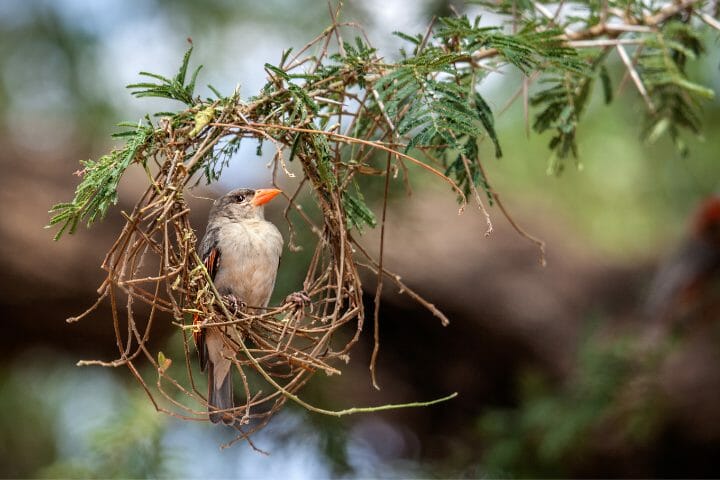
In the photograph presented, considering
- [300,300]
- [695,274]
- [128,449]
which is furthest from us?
[695,274]

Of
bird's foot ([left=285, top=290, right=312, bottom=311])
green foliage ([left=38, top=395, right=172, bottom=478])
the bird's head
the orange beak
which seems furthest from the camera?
green foliage ([left=38, top=395, right=172, bottom=478])

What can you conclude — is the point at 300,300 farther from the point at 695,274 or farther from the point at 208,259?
the point at 695,274

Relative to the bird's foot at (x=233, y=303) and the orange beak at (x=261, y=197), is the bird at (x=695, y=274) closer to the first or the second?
the orange beak at (x=261, y=197)

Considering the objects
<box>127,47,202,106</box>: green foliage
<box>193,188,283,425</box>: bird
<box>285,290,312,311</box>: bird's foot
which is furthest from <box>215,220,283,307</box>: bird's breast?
<box>127,47,202,106</box>: green foliage

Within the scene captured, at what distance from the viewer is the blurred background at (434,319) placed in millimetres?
5969

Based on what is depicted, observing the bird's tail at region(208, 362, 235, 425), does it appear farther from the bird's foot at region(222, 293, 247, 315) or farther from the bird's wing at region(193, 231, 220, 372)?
the bird's foot at region(222, 293, 247, 315)

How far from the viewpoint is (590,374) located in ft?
19.6

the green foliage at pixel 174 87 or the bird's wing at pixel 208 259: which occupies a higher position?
the green foliage at pixel 174 87

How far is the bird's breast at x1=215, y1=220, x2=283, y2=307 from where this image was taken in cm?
357

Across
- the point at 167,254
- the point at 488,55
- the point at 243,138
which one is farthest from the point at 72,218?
the point at 488,55

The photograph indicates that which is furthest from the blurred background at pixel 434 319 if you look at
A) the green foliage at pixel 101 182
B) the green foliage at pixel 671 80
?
the green foliage at pixel 101 182

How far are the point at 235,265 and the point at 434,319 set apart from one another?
11.8 ft

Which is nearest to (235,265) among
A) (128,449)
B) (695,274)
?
(128,449)

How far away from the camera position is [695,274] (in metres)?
7.23
